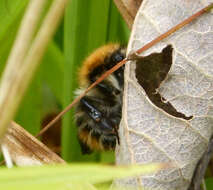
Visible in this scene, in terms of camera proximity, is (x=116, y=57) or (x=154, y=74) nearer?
(x=154, y=74)

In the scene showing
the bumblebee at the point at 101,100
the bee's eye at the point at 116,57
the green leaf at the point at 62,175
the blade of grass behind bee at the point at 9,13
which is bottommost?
the bumblebee at the point at 101,100

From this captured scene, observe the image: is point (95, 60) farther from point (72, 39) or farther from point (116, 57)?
point (72, 39)

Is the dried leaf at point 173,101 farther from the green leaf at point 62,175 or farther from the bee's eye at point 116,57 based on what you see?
the green leaf at point 62,175

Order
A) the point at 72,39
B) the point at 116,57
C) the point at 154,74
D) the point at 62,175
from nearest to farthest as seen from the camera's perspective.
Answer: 1. the point at 62,175
2. the point at 154,74
3. the point at 116,57
4. the point at 72,39

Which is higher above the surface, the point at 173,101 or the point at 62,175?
the point at 62,175

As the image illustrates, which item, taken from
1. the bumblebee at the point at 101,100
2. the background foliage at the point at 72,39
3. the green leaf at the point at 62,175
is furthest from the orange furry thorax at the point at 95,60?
the green leaf at the point at 62,175

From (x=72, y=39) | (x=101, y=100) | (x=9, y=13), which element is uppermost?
(x=9, y=13)

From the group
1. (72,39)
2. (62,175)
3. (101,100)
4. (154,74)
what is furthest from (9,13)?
(62,175)
